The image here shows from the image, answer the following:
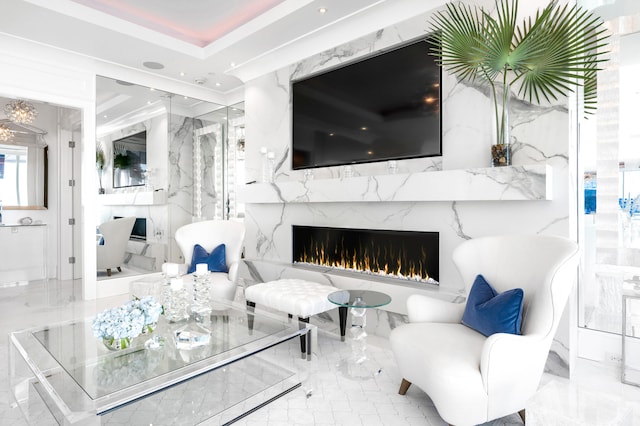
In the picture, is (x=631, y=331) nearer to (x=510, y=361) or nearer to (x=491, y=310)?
(x=491, y=310)

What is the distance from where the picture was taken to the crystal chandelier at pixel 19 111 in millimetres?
5031

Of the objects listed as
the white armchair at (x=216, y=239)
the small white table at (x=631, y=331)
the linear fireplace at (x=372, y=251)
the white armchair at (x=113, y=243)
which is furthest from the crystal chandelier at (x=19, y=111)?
the small white table at (x=631, y=331)

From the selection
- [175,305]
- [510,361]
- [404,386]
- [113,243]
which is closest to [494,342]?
[510,361]

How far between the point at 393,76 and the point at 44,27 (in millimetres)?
3270

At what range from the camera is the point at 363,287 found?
3.21m

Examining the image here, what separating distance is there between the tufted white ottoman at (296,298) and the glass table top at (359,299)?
0.21 m

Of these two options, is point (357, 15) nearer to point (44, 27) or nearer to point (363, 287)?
point (363, 287)

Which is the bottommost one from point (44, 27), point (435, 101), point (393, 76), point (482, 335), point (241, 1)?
point (482, 335)

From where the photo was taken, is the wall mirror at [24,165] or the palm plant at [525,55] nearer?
the palm plant at [525,55]

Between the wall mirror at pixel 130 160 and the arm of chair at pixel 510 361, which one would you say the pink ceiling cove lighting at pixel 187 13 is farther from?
the arm of chair at pixel 510 361

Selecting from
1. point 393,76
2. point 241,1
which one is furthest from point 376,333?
point 241,1

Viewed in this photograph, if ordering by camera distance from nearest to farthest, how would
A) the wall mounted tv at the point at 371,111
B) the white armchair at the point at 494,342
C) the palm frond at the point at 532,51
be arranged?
the white armchair at the point at 494,342, the palm frond at the point at 532,51, the wall mounted tv at the point at 371,111

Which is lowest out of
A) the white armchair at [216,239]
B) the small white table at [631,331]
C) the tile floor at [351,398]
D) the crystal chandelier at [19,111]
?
the tile floor at [351,398]

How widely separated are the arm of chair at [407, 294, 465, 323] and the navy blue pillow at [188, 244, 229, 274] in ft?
6.76
